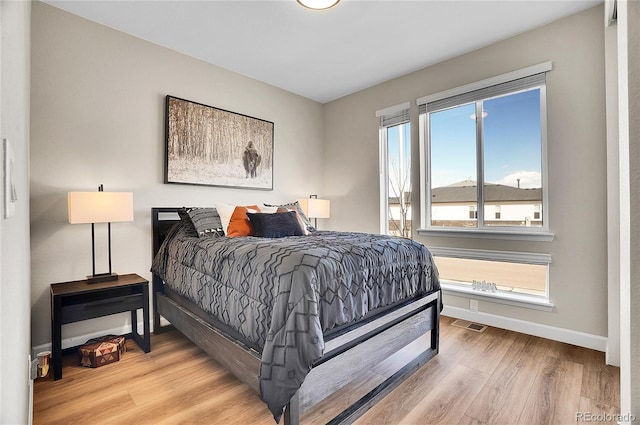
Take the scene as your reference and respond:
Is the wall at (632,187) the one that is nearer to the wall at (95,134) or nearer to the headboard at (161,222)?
the headboard at (161,222)

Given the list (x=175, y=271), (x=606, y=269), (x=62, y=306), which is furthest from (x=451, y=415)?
(x=62, y=306)

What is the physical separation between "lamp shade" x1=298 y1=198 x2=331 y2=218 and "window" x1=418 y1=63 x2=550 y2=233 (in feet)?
4.21

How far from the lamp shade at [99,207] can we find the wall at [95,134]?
0.40m

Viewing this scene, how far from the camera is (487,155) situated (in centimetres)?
316

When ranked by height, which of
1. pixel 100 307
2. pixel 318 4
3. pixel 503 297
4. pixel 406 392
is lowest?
pixel 406 392

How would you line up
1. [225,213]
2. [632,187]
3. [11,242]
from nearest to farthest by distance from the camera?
1. [632,187]
2. [11,242]
3. [225,213]

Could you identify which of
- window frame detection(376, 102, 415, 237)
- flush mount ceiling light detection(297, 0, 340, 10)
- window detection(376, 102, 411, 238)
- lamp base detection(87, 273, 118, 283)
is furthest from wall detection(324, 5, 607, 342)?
lamp base detection(87, 273, 118, 283)

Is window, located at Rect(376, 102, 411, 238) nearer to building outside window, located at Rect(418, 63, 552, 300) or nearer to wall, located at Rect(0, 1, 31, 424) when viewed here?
building outside window, located at Rect(418, 63, 552, 300)

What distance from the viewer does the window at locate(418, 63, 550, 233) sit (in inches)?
113

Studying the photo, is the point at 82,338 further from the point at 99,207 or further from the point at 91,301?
the point at 99,207

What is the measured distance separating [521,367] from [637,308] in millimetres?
2058

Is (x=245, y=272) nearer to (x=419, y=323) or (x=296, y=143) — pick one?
(x=419, y=323)

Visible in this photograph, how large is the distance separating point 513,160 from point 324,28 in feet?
7.12

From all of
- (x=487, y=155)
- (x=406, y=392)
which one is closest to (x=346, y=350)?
(x=406, y=392)
